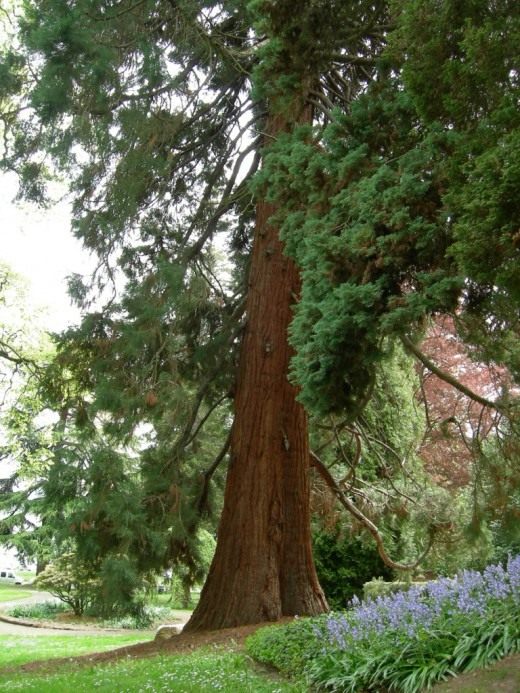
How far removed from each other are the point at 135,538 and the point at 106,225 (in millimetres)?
3293

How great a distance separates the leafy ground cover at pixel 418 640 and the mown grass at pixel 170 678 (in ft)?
1.01

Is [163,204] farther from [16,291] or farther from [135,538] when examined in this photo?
[16,291]

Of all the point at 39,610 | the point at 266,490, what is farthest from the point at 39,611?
the point at 266,490

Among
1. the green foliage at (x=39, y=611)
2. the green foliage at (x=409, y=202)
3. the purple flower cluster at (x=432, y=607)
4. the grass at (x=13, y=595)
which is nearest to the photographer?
the green foliage at (x=409, y=202)

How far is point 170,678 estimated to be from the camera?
5.39m

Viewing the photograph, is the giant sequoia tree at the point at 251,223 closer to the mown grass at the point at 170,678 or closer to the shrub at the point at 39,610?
the mown grass at the point at 170,678

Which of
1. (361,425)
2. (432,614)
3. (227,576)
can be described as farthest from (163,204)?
(432,614)

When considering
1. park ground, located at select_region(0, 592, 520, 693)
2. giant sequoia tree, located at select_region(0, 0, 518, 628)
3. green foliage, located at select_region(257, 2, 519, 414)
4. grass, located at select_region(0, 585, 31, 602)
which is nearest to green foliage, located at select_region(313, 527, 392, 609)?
giant sequoia tree, located at select_region(0, 0, 518, 628)

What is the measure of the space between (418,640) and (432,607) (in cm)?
34

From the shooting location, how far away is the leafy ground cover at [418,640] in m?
4.09

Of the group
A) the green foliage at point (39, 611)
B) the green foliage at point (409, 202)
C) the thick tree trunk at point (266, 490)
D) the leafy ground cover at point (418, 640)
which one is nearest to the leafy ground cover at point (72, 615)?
the green foliage at point (39, 611)

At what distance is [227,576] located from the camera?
7441mm

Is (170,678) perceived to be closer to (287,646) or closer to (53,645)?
(287,646)

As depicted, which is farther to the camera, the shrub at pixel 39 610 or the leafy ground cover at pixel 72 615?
the shrub at pixel 39 610
